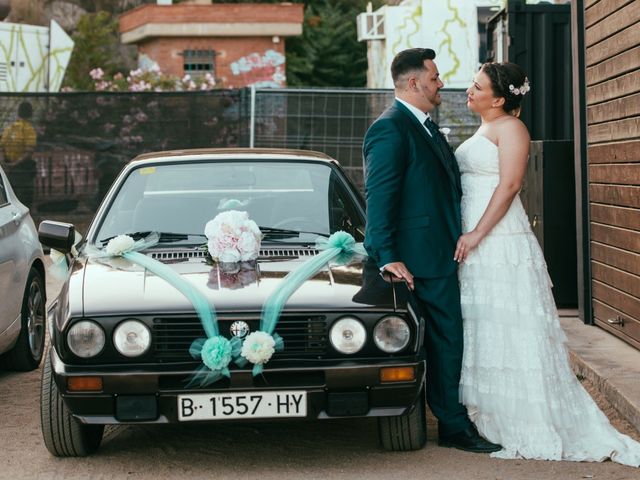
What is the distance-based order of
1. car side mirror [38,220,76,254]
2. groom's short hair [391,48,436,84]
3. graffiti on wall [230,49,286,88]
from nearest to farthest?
groom's short hair [391,48,436,84] → car side mirror [38,220,76,254] → graffiti on wall [230,49,286,88]

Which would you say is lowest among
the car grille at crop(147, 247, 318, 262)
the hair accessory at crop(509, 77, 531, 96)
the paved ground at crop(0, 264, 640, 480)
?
the paved ground at crop(0, 264, 640, 480)

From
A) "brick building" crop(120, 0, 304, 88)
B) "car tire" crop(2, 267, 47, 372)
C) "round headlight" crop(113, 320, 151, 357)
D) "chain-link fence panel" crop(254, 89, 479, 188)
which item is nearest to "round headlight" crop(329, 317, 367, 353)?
"round headlight" crop(113, 320, 151, 357)

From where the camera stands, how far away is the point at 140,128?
16.5 metres

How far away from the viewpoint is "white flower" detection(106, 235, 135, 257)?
19.8ft

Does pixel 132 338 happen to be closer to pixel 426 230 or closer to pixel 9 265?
pixel 426 230

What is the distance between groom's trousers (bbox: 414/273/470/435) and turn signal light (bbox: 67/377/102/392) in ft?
5.36

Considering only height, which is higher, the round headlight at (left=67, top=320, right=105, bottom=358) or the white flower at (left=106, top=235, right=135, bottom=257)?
the white flower at (left=106, top=235, right=135, bottom=257)

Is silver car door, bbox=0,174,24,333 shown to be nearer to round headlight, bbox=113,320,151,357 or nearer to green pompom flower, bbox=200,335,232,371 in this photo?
round headlight, bbox=113,320,151,357

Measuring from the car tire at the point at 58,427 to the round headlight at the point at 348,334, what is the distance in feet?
4.24

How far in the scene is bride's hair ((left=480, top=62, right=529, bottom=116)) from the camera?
239 inches

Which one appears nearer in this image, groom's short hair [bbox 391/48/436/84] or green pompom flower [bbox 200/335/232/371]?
green pompom flower [bbox 200/335/232/371]

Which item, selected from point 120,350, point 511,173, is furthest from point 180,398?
point 511,173

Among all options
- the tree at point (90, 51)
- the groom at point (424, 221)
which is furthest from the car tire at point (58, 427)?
the tree at point (90, 51)

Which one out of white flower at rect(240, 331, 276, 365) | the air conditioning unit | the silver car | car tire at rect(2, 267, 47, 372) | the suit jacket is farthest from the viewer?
the air conditioning unit
